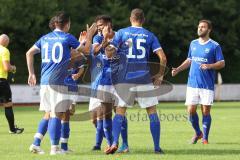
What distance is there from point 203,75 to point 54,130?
4.43 m

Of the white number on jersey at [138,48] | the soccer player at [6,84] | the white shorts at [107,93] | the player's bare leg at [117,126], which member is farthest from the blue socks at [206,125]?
the soccer player at [6,84]

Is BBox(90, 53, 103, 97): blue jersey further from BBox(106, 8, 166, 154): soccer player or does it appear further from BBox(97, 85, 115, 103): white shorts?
BBox(106, 8, 166, 154): soccer player

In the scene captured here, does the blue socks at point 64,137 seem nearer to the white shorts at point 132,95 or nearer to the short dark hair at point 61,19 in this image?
the white shorts at point 132,95

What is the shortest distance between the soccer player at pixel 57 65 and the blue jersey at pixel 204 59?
3.62 m

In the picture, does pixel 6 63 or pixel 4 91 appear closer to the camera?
pixel 6 63

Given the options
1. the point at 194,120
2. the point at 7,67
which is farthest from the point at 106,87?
the point at 7,67

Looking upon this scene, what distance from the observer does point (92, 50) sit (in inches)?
484

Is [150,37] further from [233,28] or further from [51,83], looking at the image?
[233,28]

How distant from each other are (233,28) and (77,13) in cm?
1179

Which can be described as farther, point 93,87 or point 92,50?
point 93,87

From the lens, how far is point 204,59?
15.0 metres

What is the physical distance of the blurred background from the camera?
43.3 meters

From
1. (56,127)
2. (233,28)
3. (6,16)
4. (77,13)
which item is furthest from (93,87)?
(233,28)

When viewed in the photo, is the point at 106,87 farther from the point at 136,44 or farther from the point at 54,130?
the point at 54,130
